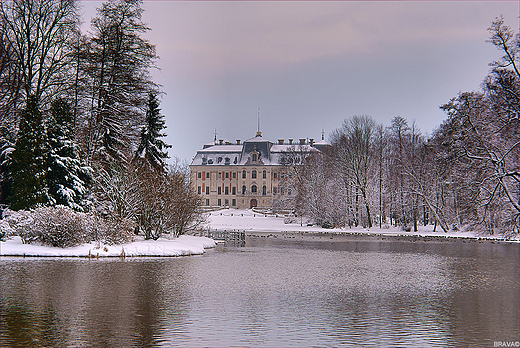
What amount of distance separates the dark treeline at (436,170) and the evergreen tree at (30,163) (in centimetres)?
2477

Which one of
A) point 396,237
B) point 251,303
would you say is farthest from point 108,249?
point 396,237

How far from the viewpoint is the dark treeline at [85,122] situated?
2388 centimetres

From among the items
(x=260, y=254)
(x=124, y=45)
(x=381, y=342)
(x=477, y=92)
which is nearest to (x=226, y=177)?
(x=477, y=92)

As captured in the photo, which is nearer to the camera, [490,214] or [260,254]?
[260,254]

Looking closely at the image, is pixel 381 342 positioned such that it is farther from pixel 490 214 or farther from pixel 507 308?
pixel 490 214

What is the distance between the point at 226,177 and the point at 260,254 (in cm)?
7773

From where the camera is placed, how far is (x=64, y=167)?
24453 millimetres

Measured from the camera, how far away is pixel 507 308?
12.0 meters

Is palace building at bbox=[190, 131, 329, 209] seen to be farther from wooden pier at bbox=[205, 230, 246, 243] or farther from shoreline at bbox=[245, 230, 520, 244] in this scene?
wooden pier at bbox=[205, 230, 246, 243]

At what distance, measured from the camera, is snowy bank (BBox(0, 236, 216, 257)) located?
19.8 meters

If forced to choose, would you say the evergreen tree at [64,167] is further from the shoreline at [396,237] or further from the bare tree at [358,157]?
the bare tree at [358,157]

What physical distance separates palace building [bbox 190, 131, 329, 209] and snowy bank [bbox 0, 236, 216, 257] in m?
73.7

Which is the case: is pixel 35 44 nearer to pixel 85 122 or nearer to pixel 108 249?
pixel 85 122

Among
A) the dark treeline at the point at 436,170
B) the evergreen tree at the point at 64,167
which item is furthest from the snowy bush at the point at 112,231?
the dark treeline at the point at 436,170
